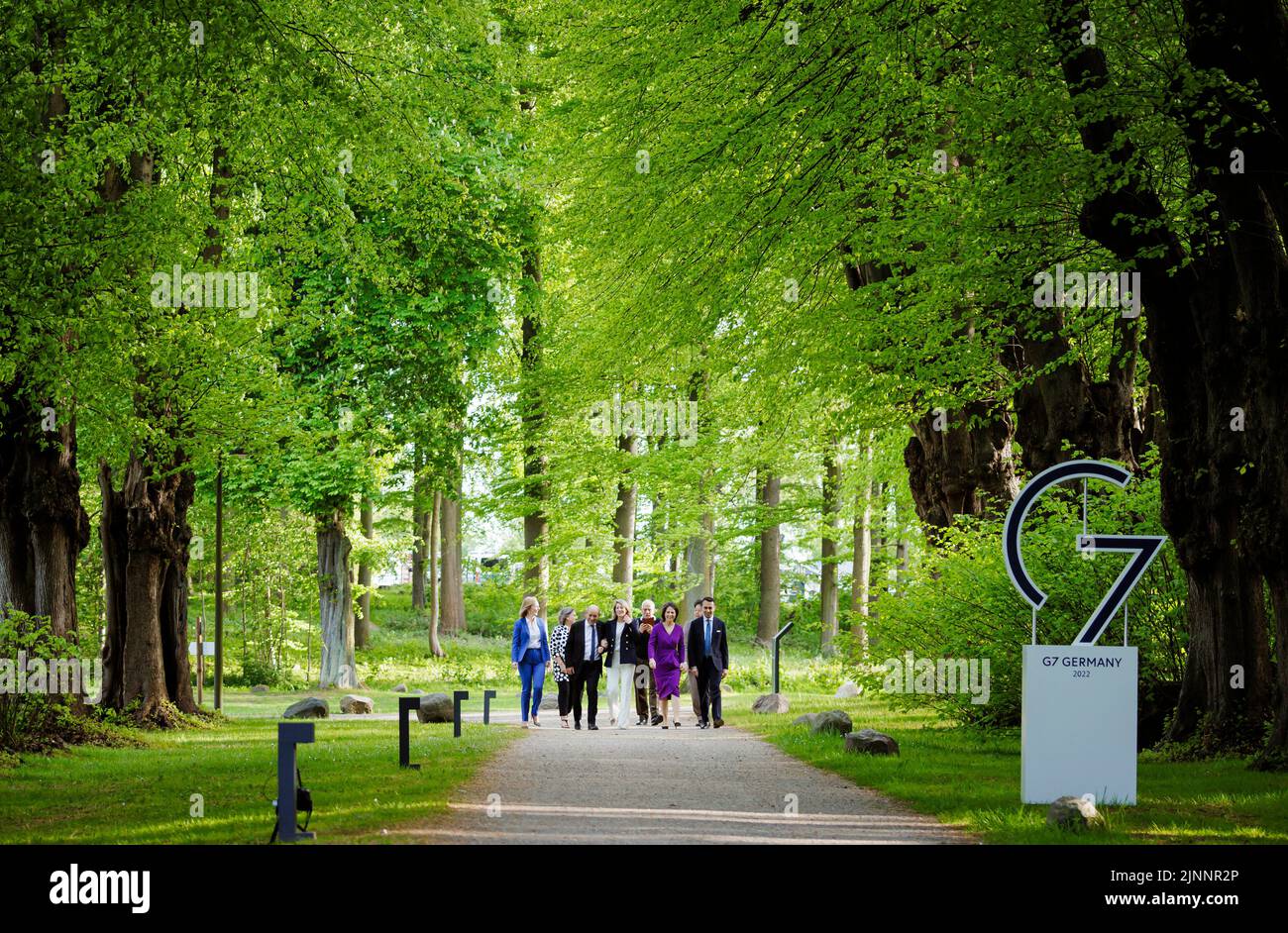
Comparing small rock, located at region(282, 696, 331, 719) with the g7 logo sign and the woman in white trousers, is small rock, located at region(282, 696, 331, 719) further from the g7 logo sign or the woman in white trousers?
the g7 logo sign

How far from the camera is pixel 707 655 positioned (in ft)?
68.4

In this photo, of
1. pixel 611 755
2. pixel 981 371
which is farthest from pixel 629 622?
pixel 981 371

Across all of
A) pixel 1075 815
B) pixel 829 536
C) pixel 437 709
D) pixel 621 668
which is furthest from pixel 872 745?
pixel 829 536

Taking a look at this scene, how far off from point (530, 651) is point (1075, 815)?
12305 mm

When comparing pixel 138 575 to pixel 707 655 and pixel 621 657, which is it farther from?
pixel 707 655

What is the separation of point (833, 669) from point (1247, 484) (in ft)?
72.2

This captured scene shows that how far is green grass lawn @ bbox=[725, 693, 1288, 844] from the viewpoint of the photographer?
31.0 feet

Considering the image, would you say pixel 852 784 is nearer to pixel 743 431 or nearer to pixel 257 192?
pixel 257 192

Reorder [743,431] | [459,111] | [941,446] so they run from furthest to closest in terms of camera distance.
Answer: [743,431]
[941,446]
[459,111]

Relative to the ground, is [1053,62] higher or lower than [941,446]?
higher

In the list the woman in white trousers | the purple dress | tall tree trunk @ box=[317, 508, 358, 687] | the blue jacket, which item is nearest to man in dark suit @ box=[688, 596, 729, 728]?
the purple dress

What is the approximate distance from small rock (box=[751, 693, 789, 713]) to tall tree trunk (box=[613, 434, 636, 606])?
844cm

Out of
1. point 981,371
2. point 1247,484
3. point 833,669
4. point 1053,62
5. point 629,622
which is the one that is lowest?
point 833,669

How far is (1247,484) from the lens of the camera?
45.2ft
